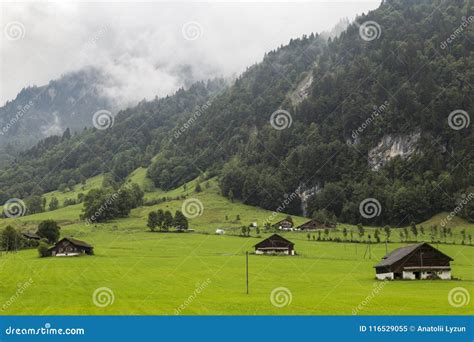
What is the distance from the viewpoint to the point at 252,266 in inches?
3794

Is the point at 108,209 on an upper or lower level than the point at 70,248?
upper

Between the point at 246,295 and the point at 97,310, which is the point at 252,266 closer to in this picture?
the point at 246,295

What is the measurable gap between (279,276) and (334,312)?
39201 mm

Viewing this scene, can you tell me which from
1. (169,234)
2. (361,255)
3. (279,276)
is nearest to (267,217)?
(169,234)
